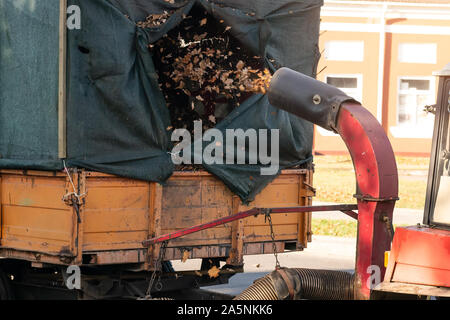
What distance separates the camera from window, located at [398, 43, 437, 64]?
2862cm

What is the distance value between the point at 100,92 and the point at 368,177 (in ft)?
9.19

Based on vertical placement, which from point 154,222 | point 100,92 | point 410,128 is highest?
point 100,92

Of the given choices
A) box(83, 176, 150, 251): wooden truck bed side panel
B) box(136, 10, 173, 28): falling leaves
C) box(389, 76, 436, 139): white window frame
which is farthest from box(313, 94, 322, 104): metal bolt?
box(389, 76, 436, 139): white window frame

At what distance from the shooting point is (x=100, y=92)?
21.6 feet

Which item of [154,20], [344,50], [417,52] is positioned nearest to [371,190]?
[154,20]

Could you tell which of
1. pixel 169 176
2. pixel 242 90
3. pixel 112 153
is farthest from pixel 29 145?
pixel 242 90

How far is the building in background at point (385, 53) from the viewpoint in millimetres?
28062

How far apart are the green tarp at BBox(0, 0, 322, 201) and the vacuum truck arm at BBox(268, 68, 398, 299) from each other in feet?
7.18

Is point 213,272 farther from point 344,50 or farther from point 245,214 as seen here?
point 344,50

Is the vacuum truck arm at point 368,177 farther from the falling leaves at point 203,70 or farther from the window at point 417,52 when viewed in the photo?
the window at point 417,52

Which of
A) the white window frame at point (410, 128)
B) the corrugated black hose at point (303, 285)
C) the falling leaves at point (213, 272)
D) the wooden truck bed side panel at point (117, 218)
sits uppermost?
the white window frame at point (410, 128)

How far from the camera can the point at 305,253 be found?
1248 centimetres

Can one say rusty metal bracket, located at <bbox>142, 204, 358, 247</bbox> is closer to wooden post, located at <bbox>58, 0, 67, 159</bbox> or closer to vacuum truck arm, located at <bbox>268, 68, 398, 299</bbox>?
vacuum truck arm, located at <bbox>268, 68, 398, 299</bbox>

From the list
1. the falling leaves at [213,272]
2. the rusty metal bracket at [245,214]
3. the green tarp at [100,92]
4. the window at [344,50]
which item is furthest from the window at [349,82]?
the rusty metal bracket at [245,214]
